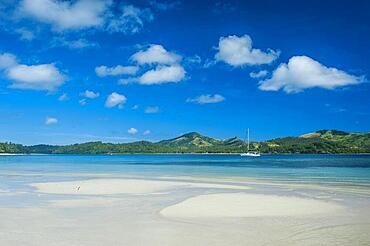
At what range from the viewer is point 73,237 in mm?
13672

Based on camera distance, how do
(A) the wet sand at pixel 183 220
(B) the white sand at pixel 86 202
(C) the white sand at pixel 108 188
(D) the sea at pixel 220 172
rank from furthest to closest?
(D) the sea at pixel 220 172, (C) the white sand at pixel 108 188, (B) the white sand at pixel 86 202, (A) the wet sand at pixel 183 220

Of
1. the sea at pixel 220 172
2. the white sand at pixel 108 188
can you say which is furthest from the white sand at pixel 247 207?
the sea at pixel 220 172

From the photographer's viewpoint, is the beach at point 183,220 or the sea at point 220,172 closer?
the beach at point 183,220

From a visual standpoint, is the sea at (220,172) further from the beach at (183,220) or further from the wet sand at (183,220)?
the wet sand at (183,220)

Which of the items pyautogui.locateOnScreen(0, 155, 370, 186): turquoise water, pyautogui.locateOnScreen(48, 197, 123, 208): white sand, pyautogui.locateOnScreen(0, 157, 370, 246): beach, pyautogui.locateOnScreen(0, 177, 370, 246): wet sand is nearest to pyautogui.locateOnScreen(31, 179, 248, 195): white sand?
pyautogui.locateOnScreen(0, 157, 370, 246): beach

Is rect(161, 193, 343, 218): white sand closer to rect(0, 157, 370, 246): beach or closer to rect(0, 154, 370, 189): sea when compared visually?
rect(0, 157, 370, 246): beach

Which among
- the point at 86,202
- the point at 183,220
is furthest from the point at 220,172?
the point at 183,220

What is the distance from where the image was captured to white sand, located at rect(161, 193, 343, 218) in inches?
742

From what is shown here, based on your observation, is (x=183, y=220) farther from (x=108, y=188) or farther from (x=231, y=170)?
(x=231, y=170)

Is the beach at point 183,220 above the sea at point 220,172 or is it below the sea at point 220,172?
below

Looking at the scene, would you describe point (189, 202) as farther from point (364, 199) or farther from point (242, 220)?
point (364, 199)

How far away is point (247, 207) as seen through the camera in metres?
20.9

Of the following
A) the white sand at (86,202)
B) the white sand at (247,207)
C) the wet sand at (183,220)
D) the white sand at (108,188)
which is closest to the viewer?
the wet sand at (183,220)

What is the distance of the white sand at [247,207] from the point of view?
1885 cm
